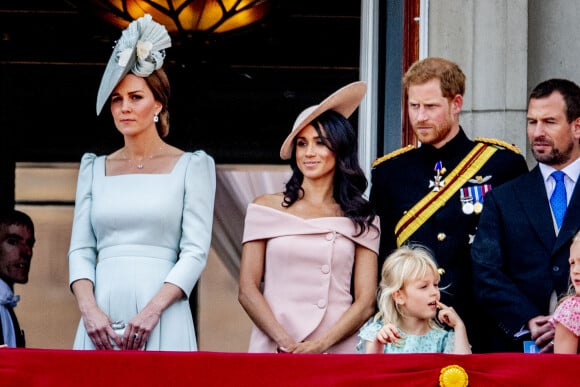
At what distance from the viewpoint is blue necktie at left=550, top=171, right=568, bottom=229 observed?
5.89 metres

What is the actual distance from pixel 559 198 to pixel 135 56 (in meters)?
1.62

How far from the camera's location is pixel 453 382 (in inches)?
200

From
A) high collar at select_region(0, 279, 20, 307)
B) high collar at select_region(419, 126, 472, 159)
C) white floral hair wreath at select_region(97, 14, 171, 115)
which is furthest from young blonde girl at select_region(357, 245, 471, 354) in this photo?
high collar at select_region(0, 279, 20, 307)

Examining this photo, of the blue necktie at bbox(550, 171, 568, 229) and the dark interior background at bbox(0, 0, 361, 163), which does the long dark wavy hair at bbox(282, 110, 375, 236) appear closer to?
the blue necktie at bbox(550, 171, 568, 229)

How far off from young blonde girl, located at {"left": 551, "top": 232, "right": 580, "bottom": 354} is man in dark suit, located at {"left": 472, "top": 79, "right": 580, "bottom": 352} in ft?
0.44

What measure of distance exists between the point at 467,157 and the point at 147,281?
1310 mm

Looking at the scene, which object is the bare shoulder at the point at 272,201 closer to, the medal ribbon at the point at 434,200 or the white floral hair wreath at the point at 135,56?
the medal ribbon at the point at 434,200

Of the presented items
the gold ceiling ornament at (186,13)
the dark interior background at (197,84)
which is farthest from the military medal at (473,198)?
the dark interior background at (197,84)

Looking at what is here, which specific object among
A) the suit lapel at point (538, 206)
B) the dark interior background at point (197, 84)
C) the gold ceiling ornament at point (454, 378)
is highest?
the dark interior background at point (197, 84)

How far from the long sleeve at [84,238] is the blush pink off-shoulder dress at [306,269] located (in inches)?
22.2

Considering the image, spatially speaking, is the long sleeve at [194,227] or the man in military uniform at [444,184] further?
the man in military uniform at [444,184]

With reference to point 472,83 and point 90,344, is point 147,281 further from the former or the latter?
point 472,83

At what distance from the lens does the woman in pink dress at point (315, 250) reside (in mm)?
5770

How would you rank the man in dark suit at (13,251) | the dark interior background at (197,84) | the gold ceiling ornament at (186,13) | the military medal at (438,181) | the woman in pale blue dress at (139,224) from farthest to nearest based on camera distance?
the dark interior background at (197,84)
the gold ceiling ornament at (186,13)
the man in dark suit at (13,251)
the military medal at (438,181)
the woman in pale blue dress at (139,224)
